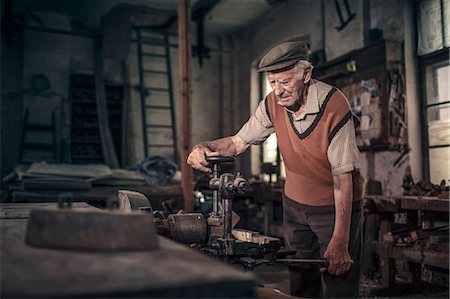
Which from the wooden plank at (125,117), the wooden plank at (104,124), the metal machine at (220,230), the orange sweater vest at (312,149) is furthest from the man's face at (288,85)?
the wooden plank at (125,117)

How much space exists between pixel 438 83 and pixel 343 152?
3.23 meters

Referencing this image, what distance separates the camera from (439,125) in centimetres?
452

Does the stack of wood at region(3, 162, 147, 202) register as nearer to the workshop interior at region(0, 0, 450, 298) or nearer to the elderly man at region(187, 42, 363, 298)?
the workshop interior at region(0, 0, 450, 298)

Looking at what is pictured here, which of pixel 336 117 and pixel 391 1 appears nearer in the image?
pixel 336 117

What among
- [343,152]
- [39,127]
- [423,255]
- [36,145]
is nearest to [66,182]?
[36,145]

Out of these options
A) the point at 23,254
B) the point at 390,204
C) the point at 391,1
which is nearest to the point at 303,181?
the point at 23,254

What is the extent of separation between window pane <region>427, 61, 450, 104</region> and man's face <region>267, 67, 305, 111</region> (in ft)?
9.87

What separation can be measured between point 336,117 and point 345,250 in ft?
1.94

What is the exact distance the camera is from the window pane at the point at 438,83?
446 cm

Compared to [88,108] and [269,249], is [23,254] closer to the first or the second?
[269,249]

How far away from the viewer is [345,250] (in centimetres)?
186

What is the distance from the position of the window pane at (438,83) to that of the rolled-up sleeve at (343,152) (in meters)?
2.98

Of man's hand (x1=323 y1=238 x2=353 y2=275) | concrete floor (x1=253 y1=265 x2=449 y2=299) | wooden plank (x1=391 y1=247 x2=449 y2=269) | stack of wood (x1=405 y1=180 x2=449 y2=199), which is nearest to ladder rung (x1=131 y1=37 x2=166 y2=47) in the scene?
concrete floor (x1=253 y1=265 x2=449 y2=299)

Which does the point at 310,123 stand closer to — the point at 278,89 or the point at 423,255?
the point at 278,89
